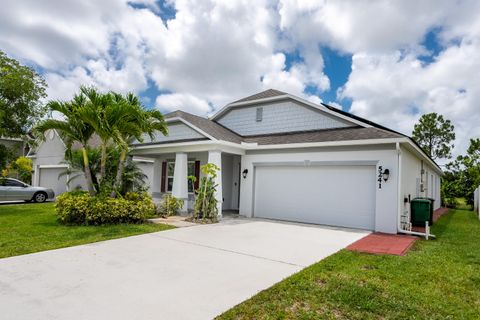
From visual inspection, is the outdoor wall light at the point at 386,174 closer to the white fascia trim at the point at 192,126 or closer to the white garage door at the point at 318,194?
the white garage door at the point at 318,194

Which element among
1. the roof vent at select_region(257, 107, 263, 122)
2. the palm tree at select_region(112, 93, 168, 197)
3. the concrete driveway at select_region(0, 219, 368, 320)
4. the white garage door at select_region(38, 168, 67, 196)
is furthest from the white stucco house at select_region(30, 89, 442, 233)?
the white garage door at select_region(38, 168, 67, 196)

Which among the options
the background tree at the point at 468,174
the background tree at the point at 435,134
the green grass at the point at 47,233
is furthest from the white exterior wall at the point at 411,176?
the background tree at the point at 435,134

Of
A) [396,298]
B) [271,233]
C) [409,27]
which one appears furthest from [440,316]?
[409,27]

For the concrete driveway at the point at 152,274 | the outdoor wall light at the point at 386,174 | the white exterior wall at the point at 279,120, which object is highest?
the white exterior wall at the point at 279,120

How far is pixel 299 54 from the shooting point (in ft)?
49.8

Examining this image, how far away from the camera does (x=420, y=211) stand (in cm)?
1127

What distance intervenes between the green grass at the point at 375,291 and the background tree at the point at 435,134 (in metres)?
30.9

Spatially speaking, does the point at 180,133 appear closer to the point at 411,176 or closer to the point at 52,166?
the point at 411,176

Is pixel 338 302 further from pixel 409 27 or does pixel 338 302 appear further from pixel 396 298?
pixel 409 27

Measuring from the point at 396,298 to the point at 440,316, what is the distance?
573 millimetres

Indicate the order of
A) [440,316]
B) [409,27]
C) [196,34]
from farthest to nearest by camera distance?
[196,34] < [409,27] < [440,316]

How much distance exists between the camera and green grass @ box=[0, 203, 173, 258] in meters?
6.81

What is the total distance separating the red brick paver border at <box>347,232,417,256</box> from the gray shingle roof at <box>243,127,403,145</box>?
3249 mm

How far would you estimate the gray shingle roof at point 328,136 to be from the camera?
1036 cm
